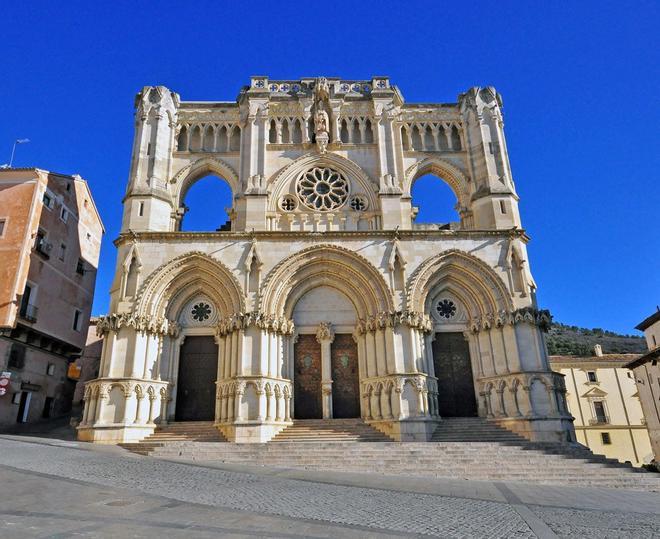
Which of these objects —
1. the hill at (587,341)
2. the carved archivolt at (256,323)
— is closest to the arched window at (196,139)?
the carved archivolt at (256,323)

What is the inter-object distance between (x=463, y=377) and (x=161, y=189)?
15.6 meters

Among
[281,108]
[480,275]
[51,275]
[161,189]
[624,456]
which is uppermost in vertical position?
[281,108]

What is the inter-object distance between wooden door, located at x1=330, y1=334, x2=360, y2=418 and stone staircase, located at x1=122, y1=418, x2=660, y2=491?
4.87 feet

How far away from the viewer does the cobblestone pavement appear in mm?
5668

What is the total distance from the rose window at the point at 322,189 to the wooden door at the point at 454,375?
7.90 meters

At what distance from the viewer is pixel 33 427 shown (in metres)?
22.3

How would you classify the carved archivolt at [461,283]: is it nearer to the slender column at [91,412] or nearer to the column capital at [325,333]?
the column capital at [325,333]

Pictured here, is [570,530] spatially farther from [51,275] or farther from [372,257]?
[51,275]

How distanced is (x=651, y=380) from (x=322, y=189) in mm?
24787

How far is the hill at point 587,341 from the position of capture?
65.2 m

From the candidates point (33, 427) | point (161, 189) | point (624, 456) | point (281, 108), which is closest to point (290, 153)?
point (281, 108)

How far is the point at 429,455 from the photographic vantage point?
46.4 feet

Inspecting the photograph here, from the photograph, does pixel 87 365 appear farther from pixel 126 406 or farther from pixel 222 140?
pixel 222 140

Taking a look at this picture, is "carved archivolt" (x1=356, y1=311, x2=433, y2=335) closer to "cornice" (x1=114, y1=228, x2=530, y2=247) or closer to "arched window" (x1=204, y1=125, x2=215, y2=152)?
"cornice" (x1=114, y1=228, x2=530, y2=247)
